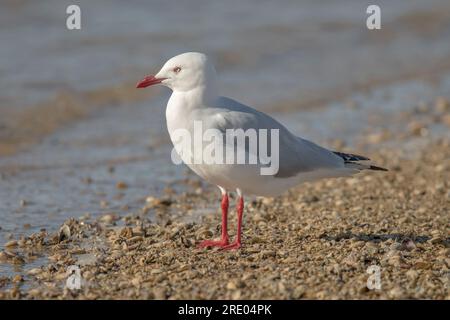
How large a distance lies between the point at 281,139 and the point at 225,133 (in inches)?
25.3

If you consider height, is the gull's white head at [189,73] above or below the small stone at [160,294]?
above

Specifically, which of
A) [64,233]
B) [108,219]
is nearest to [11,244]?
[64,233]

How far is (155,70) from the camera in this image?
16.3 m

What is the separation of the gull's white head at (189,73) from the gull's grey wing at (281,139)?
24 centimetres

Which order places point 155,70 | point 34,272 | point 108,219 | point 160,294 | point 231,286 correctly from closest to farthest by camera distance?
point 160,294, point 231,286, point 34,272, point 108,219, point 155,70

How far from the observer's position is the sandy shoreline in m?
5.85

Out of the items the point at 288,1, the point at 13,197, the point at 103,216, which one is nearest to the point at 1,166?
the point at 13,197

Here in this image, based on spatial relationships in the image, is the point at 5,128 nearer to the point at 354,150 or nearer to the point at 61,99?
the point at 61,99

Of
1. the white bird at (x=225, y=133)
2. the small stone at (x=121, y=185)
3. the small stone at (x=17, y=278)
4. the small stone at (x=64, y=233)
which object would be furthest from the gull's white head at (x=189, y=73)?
the small stone at (x=121, y=185)

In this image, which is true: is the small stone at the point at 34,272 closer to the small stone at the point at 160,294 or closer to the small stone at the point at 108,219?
the small stone at the point at 160,294

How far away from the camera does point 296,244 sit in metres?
7.07

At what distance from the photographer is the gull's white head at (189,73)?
6832 millimetres

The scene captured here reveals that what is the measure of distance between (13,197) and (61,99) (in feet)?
17.3

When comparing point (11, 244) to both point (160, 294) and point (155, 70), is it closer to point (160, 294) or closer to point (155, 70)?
point (160, 294)
